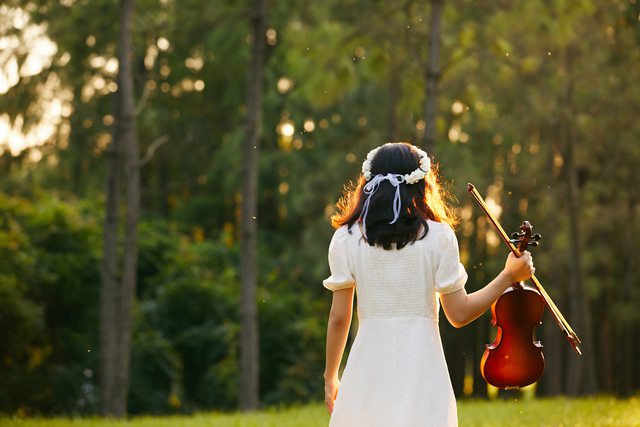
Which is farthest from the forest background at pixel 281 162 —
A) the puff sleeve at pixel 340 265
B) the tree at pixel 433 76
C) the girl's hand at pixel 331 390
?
the girl's hand at pixel 331 390

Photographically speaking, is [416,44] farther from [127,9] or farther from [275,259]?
[275,259]

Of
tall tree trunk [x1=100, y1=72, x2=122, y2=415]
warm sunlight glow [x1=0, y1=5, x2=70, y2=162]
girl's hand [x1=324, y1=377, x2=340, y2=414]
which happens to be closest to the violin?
girl's hand [x1=324, y1=377, x2=340, y2=414]

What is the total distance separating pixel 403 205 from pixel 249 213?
10.8 metres

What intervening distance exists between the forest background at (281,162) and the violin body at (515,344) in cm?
724

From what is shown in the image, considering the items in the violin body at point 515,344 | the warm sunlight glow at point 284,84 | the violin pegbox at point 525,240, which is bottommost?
the violin body at point 515,344

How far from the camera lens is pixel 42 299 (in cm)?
1856

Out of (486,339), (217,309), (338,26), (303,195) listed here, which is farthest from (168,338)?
(486,339)

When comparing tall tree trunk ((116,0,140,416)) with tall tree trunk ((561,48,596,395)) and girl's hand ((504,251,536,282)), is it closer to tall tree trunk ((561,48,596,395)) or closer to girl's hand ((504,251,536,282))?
tall tree trunk ((561,48,596,395))

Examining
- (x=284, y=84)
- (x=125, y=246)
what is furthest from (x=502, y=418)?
(x=284, y=84)

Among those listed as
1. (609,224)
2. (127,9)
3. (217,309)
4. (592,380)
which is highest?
(127,9)

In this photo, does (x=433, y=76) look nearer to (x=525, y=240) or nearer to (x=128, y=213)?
(x=128, y=213)

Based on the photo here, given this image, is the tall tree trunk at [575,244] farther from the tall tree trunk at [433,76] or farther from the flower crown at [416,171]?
the flower crown at [416,171]

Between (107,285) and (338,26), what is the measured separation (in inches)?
193

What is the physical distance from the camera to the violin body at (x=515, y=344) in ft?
15.7
